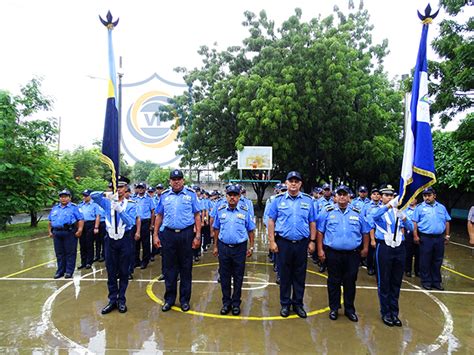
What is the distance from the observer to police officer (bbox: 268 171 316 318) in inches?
182

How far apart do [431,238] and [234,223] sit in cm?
380

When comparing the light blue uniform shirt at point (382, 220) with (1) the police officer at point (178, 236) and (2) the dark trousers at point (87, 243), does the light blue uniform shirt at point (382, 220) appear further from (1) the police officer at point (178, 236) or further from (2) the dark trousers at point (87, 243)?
(2) the dark trousers at point (87, 243)

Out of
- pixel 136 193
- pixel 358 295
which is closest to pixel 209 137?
pixel 136 193

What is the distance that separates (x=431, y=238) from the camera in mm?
6207

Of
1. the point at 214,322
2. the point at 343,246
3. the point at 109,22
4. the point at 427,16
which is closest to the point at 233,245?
the point at 214,322

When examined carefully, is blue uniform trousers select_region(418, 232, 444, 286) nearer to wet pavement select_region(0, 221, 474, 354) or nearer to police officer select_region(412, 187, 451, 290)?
police officer select_region(412, 187, 451, 290)

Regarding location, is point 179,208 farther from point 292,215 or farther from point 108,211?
point 292,215

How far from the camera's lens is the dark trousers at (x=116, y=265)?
4855 millimetres

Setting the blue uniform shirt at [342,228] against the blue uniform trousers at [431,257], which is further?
the blue uniform trousers at [431,257]

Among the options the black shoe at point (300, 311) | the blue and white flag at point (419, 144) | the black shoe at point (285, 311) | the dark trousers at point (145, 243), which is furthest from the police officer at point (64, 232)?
the blue and white flag at point (419, 144)

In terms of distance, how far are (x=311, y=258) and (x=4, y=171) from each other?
10891 mm

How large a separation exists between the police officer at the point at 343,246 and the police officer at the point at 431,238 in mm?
2240

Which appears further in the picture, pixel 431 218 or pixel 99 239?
pixel 99 239

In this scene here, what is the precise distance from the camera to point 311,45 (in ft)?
57.6
